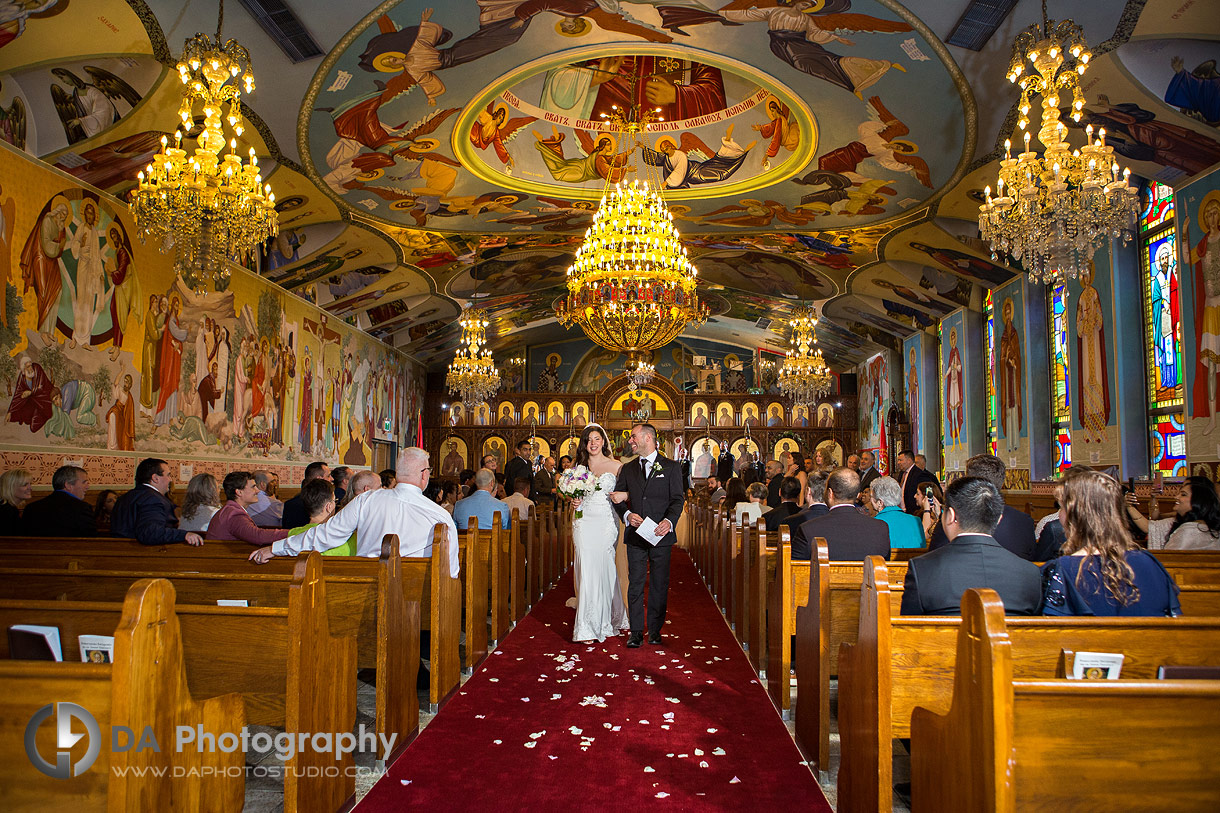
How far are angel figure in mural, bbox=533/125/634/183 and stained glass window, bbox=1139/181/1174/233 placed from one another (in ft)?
24.7

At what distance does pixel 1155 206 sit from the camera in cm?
1106

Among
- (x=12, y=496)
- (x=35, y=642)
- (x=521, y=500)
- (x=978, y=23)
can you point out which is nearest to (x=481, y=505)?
(x=521, y=500)

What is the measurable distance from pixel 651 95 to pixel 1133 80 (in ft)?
20.2

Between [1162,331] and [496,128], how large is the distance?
9.74 meters

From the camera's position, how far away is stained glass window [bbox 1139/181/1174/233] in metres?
10.8

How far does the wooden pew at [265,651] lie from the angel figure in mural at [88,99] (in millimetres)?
7852

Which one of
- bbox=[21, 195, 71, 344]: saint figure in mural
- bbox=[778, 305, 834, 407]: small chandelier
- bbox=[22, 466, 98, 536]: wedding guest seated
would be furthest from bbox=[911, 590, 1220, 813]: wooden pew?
bbox=[778, 305, 834, 407]: small chandelier

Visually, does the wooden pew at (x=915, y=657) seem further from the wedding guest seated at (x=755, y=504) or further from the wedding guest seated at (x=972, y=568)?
the wedding guest seated at (x=755, y=504)

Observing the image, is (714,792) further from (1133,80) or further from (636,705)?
(1133,80)

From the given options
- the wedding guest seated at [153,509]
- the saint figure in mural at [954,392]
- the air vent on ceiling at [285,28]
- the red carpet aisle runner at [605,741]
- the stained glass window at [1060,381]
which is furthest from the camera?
the saint figure in mural at [954,392]

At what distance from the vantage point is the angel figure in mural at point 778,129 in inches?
458

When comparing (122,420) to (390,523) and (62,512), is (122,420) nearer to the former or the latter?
(62,512)

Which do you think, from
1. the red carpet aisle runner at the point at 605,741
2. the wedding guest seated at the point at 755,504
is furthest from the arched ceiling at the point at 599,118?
the red carpet aisle runner at the point at 605,741

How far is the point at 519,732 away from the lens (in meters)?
4.41
